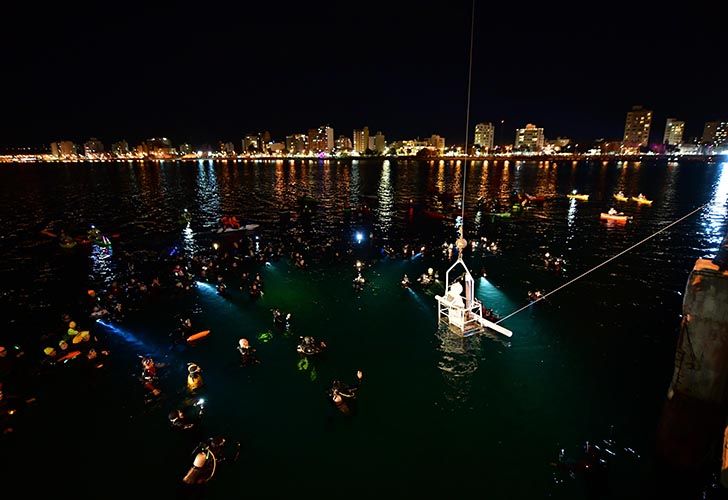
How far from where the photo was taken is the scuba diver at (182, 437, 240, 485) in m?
13.7

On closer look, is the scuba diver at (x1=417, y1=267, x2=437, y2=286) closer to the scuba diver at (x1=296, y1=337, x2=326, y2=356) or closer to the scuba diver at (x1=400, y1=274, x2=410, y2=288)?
the scuba diver at (x1=400, y1=274, x2=410, y2=288)

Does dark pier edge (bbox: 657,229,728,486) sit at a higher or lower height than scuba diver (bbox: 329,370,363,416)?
higher

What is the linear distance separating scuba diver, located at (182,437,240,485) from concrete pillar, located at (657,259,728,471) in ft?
51.9

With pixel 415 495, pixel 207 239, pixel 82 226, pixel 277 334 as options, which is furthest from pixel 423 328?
pixel 82 226

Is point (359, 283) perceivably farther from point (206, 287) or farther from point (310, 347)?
point (206, 287)

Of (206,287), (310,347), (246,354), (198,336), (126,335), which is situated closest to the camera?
(246,354)

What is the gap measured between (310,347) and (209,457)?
7.84 meters

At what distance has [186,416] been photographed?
16516 millimetres

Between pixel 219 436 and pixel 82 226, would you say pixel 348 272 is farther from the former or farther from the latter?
pixel 82 226

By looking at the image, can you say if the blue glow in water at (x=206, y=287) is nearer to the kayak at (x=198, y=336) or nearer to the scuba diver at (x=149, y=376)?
the kayak at (x=198, y=336)

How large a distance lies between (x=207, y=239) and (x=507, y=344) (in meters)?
41.3

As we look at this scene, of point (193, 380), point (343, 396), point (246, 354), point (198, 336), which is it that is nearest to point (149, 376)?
point (193, 380)

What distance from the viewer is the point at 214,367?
20438 mm

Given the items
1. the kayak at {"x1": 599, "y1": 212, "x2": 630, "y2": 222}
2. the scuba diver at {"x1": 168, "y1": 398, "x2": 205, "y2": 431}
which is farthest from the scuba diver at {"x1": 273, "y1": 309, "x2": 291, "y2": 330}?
the kayak at {"x1": 599, "y1": 212, "x2": 630, "y2": 222}
